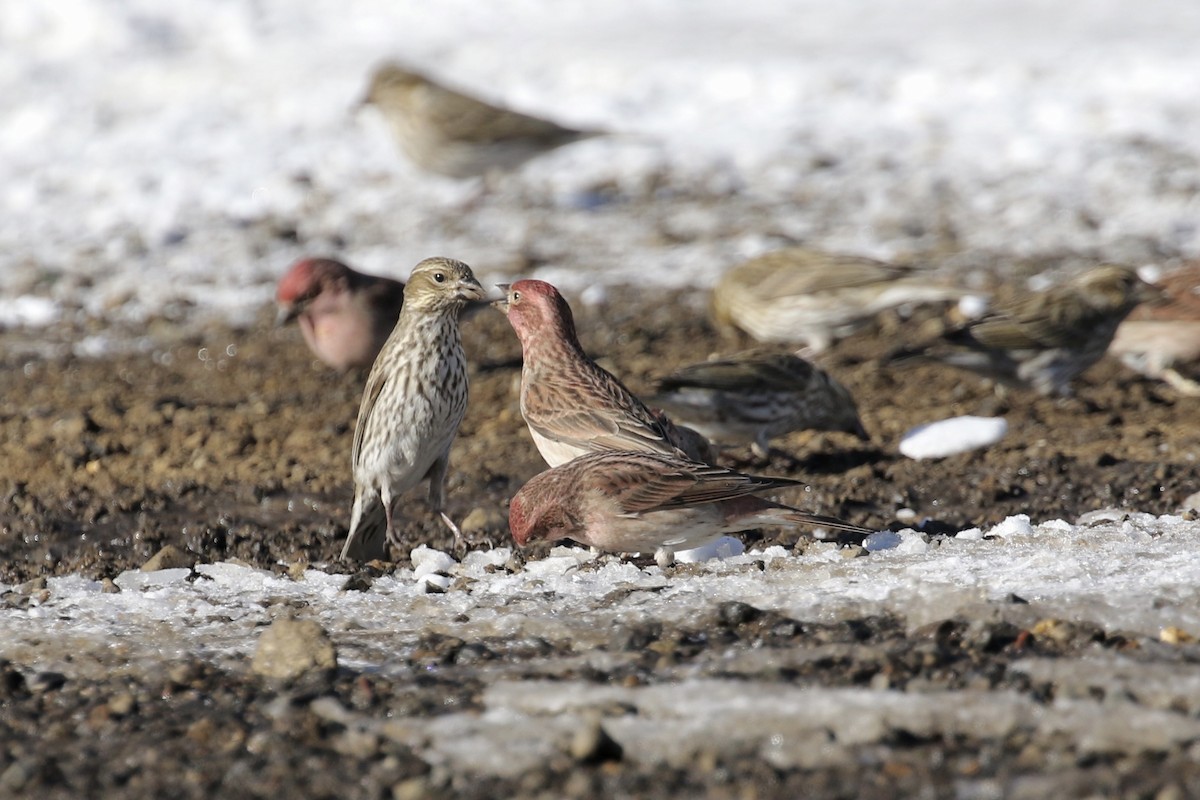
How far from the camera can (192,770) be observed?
3.78 metres

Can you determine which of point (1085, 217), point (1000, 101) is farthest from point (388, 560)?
point (1000, 101)

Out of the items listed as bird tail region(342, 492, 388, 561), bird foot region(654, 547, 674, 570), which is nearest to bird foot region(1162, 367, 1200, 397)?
bird foot region(654, 547, 674, 570)

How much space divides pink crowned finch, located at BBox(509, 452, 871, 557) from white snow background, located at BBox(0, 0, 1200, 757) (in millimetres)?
455

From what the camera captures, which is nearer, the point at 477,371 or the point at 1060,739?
the point at 1060,739

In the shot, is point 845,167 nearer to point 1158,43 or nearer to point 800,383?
point 1158,43

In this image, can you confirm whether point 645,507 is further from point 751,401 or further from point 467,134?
point 467,134

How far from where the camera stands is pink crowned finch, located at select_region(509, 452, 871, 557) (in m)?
5.13

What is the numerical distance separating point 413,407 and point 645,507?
1242mm

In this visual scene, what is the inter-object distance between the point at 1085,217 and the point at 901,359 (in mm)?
3716

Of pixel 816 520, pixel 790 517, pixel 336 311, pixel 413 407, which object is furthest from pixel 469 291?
pixel 336 311

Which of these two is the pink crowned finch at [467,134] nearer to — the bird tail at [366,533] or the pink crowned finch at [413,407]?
the pink crowned finch at [413,407]

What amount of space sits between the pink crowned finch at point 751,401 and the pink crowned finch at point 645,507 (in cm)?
198

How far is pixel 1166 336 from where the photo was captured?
27.3 feet

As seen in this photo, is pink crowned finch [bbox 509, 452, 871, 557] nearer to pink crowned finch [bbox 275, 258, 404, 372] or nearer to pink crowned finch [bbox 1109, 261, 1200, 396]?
pink crowned finch [bbox 275, 258, 404, 372]
